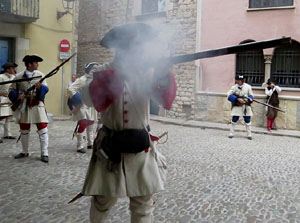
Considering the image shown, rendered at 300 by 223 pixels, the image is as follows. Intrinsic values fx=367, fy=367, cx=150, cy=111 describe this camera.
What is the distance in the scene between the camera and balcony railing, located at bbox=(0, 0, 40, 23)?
10.8m

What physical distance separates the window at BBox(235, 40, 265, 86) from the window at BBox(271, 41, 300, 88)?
1.29ft

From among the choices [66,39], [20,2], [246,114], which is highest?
[20,2]

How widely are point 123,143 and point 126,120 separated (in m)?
0.16

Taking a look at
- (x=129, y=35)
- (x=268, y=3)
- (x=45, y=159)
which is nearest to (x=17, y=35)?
(x=45, y=159)

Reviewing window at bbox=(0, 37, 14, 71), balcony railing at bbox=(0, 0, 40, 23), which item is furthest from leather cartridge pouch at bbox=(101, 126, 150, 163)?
window at bbox=(0, 37, 14, 71)

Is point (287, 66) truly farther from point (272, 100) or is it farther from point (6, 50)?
point (6, 50)

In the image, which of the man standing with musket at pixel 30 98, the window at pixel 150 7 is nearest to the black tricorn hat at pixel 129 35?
the window at pixel 150 7

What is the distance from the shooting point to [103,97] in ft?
7.92

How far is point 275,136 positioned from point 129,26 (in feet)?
30.4

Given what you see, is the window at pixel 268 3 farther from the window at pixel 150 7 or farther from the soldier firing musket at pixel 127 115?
the soldier firing musket at pixel 127 115

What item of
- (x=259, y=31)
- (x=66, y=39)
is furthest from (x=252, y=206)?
(x=66, y=39)

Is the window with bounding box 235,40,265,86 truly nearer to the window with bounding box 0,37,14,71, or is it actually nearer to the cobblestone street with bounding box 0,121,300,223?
the cobblestone street with bounding box 0,121,300,223

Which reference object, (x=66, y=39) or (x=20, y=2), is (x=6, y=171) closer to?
(x=20, y=2)

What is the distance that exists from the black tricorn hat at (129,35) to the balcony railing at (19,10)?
373 inches
